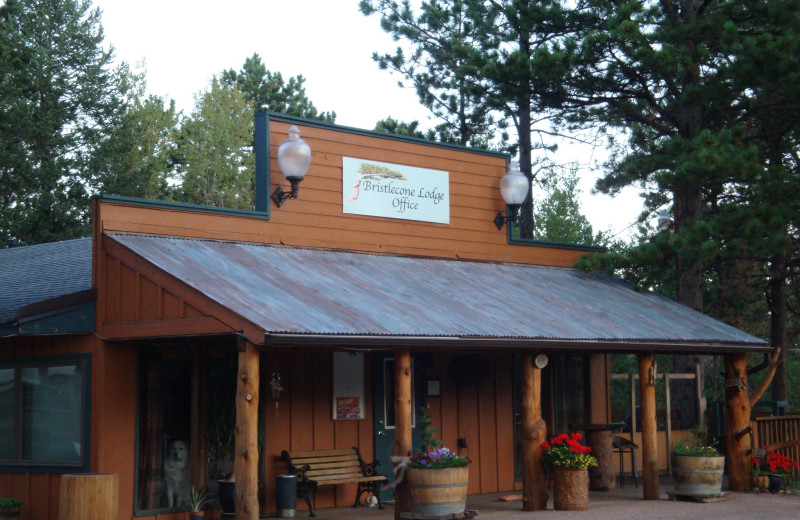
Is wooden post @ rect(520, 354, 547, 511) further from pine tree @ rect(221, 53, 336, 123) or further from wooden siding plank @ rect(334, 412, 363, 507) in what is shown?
pine tree @ rect(221, 53, 336, 123)

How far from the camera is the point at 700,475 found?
44.5 ft

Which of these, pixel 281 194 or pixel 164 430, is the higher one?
pixel 281 194

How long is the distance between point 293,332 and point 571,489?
15.1ft

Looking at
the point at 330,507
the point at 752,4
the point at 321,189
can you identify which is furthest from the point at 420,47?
the point at 330,507

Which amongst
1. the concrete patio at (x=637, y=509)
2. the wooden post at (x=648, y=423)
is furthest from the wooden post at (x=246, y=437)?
the wooden post at (x=648, y=423)

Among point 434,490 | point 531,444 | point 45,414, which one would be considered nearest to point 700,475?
point 531,444

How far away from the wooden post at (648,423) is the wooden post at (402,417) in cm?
403

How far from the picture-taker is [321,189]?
1383cm

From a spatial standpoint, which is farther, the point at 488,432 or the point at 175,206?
the point at 488,432

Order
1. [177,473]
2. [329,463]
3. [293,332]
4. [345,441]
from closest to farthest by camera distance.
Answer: [293,332] < [177,473] < [329,463] < [345,441]

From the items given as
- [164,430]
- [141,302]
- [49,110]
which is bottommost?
[164,430]

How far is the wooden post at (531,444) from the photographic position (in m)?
12.5

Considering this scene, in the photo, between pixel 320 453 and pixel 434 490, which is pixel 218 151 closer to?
pixel 320 453

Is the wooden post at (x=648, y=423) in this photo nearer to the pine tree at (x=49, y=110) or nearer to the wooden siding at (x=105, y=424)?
the wooden siding at (x=105, y=424)
